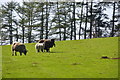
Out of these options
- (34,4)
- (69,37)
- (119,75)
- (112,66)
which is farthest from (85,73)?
(69,37)

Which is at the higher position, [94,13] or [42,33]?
[94,13]

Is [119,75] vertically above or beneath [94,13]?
beneath

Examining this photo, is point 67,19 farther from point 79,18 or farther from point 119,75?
point 119,75

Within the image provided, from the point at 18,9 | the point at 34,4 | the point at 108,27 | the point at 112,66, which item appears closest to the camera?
the point at 112,66

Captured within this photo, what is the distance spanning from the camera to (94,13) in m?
64.6

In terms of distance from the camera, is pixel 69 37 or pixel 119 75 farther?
pixel 69 37

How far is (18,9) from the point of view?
6109 centimetres

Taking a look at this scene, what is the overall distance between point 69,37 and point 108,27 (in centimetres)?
1075

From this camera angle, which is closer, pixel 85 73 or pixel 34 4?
pixel 85 73

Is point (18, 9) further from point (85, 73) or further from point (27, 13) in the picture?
point (85, 73)

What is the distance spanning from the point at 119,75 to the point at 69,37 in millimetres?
46875

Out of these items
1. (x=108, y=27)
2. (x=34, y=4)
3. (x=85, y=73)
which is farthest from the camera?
(x=108, y=27)

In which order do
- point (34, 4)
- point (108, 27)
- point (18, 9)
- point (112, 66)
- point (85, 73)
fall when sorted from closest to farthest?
point (85, 73), point (112, 66), point (34, 4), point (18, 9), point (108, 27)

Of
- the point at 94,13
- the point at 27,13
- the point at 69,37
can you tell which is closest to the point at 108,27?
the point at 94,13
